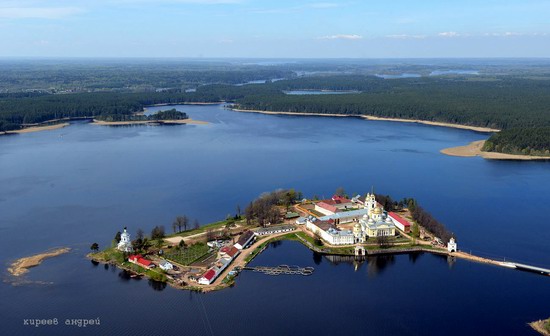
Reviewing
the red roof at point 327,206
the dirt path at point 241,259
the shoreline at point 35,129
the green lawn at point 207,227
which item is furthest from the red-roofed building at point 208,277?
the shoreline at point 35,129

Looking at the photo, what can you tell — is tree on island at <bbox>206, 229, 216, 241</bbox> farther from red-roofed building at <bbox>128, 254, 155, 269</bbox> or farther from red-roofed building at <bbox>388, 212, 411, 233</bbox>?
red-roofed building at <bbox>388, 212, 411, 233</bbox>

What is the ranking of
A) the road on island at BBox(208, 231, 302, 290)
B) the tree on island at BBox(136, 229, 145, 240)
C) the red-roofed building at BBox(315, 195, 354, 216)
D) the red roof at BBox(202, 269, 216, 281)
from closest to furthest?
the red roof at BBox(202, 269, 216, 281), the road on island at BBox(208, 231, 302, 290), the tree on island at BBox(136, 229, 145, 240), the red-roofed building at BBox(315, 195, 354, 216)

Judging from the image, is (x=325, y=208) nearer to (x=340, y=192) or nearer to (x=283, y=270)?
(x=340, y=192)

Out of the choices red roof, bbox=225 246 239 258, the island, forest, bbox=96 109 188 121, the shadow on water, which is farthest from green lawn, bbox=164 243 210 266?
forest, bbox=96 109 188 121

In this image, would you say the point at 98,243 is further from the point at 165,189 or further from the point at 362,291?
the point at 362,291

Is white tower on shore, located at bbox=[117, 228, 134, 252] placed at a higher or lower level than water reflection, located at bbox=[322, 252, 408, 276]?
higher

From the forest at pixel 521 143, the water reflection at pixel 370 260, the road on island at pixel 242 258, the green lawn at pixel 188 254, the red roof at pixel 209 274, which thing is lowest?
the water reflection at pixel 370 260

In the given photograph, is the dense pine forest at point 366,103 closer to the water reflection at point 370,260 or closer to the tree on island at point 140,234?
the water reflection at point 370,260
